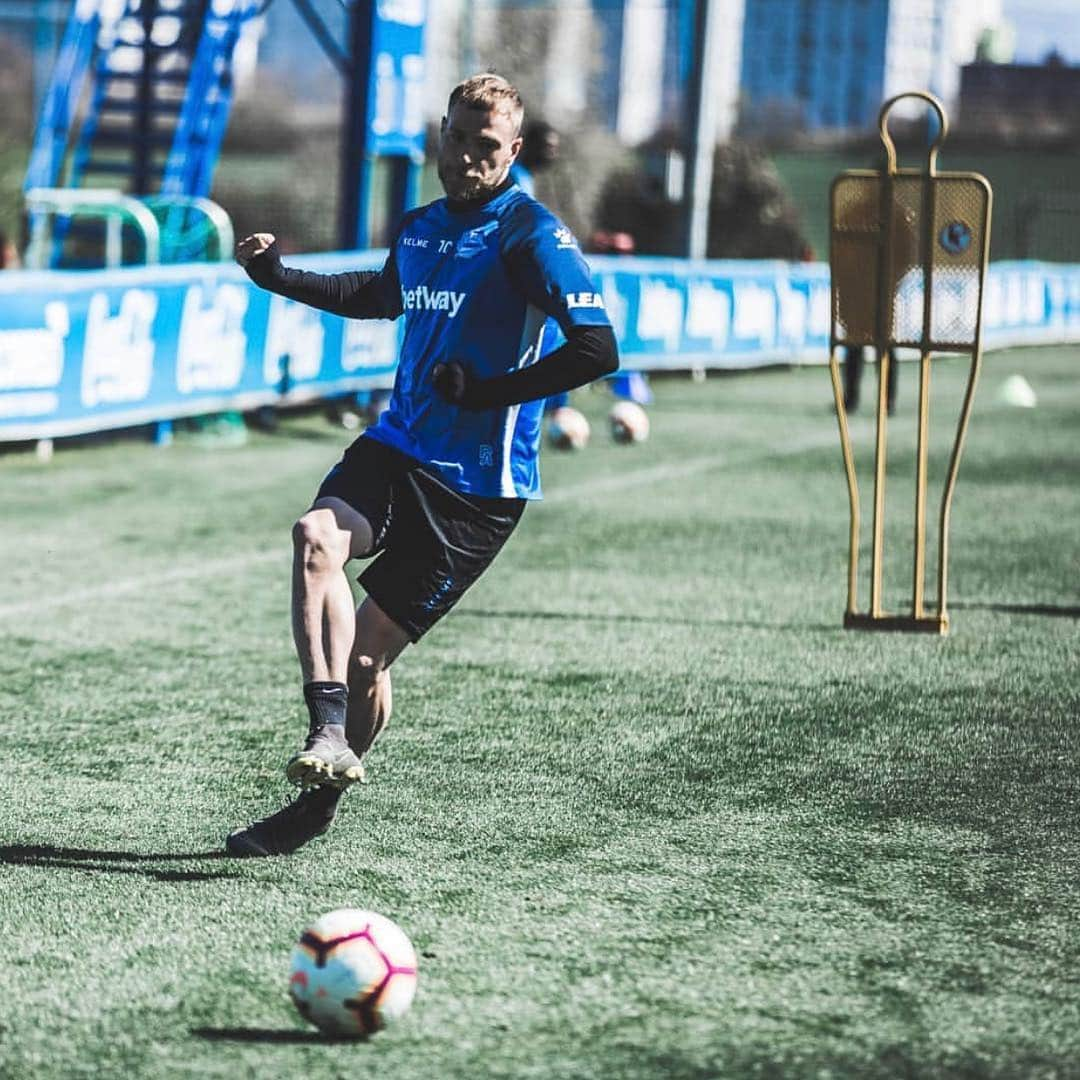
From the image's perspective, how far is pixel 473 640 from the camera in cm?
814

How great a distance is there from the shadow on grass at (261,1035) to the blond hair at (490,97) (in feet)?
7.70

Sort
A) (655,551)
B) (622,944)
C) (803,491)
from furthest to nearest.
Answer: (803,491), (655,551), (622,944)

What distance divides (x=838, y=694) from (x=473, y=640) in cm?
160

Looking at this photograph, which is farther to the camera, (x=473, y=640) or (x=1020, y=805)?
(x=473, y=640)

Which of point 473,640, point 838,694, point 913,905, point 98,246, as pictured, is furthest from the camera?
point 98,246

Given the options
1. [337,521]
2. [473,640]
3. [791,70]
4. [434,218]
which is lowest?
[473,640]

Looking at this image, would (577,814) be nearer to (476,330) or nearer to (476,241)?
(476,330)

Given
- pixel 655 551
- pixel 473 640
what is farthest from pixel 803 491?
pixel 473 640

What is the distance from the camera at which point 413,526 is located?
5.19 meters

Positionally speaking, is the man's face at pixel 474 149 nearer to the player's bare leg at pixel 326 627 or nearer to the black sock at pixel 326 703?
the player's bare leg at pixel 326 627

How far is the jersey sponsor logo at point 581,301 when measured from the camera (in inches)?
196

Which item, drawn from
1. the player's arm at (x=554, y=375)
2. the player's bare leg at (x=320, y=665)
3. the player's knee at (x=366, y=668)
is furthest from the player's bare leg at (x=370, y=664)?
the player's arm at (x=554, y=375)

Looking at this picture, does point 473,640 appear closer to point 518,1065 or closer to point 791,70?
point 518,1065

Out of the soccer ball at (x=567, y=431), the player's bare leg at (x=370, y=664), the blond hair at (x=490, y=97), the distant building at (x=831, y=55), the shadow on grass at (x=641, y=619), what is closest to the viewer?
the blond hair at (x=490, y=97)
